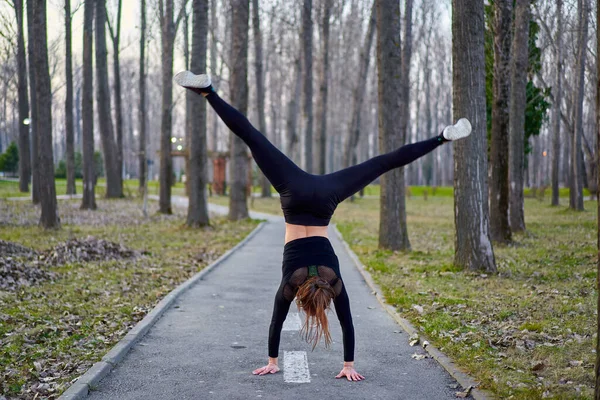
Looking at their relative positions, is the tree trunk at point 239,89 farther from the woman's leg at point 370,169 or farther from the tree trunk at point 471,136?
the woman's leg at point 370,169

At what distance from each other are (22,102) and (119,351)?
32.5 m

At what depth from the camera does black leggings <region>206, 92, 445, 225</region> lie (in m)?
6.14

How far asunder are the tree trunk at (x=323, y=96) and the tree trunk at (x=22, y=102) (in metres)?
16.3

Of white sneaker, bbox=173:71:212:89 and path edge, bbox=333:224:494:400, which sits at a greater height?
white sneaker, bbox=173:71:212:89

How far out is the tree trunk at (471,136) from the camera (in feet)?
41.5

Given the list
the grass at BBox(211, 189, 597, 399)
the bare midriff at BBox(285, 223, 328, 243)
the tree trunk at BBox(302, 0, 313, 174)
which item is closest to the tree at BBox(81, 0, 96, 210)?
the tree trunk at BBox(302, 0, 313, 174)

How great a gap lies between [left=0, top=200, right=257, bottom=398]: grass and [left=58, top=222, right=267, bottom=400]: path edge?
145 millimetres

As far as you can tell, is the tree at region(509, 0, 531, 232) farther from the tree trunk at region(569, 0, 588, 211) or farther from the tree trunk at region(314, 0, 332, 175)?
the tree trunk at region(314, 0, 332, 175)

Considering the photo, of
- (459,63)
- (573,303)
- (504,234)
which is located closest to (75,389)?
(573,303)

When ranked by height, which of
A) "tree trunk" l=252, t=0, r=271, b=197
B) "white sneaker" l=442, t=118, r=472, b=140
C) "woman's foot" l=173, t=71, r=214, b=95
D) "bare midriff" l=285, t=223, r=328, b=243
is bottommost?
"bare midriff" l=285, t=223, r=328, b=243

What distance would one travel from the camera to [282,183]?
244 inches

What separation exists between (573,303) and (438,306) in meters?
1.89

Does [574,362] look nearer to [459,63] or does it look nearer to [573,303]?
[573,303]

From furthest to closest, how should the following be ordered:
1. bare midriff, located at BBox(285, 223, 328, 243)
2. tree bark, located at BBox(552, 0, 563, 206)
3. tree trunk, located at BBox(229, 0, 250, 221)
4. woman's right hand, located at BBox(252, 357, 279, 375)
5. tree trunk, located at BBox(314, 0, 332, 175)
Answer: tree trunk, located at BBox(314, 0, 332, 175), tree bark, located at BBox(552, 0, 563, 206), tree trunk, located at BBox(229, 0, 250, 221), woman's right hand, located at BBox(252, 357, 279, 375), bare midriff, located at BBox(285, 223, 328, 243)
